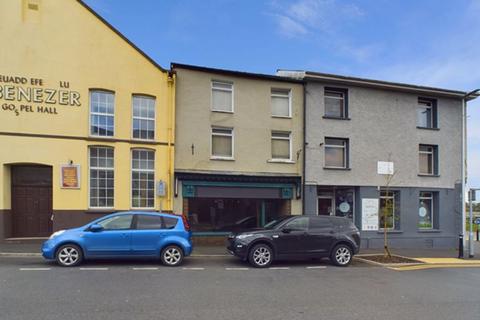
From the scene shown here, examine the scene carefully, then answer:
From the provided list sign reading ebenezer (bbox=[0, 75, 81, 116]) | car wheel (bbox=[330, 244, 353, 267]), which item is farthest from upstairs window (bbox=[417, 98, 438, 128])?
sign reading ebenezer (bbox=[0, 75, 81, 116])

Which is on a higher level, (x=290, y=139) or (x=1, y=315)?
(x=290, y=139)

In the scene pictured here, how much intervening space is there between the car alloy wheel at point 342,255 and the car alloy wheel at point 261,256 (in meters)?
2.24

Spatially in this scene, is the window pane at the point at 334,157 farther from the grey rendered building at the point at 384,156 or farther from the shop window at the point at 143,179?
the shop window at the point at 143,179

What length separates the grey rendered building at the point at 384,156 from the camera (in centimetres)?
1652

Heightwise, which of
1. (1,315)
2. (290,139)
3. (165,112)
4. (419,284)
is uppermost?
(165,112)

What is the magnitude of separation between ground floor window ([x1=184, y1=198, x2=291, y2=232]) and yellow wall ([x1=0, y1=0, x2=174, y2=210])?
53.6 inches

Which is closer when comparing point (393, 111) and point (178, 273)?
point (178, 273)

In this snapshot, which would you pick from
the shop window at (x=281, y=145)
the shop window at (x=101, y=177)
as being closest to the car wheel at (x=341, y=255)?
the shop window at (x=281, y=145)

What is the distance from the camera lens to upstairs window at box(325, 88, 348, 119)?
17.0 m

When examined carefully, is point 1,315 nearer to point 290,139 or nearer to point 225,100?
point 225,100

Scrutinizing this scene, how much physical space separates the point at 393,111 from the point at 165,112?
11359mm

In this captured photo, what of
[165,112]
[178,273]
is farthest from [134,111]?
[178,273]

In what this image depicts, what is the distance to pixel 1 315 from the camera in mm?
5453

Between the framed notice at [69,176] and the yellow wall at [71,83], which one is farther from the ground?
the yellow wall at [71,83]
